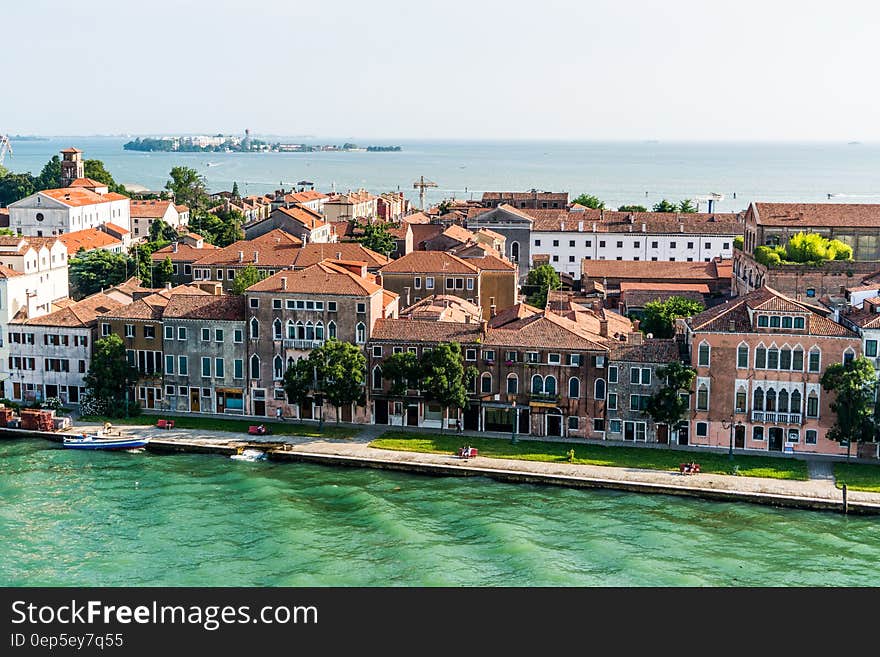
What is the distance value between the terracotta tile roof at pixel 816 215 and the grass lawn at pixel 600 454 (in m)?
26.7

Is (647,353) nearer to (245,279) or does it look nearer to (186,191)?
(245,279)

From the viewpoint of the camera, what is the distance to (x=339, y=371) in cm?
5041

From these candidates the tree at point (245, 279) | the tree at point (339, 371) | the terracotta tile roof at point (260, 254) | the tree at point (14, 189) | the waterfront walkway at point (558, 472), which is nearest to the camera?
the waterfront walkway at point (558, 472)

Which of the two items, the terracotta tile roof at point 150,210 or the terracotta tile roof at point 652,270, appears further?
the terracotta tile roof at point 150,210

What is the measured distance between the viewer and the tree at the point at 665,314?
2373 inches

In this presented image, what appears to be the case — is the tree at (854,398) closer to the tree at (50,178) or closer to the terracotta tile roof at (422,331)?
the terracotta tile roof at (422,331)

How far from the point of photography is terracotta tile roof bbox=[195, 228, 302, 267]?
69.6 metres

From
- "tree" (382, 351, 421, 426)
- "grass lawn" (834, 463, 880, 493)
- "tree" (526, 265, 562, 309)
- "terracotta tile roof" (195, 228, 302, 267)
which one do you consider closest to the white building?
"terracotta tile roof" (195, 228, 302, 267)

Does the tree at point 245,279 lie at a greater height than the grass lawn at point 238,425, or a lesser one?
greater

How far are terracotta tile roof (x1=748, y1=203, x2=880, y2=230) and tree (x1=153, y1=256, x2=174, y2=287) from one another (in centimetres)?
3872

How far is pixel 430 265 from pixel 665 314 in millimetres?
13285

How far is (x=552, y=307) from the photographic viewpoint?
59438 millimetres

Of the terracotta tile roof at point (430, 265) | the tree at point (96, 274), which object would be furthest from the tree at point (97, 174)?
the terracotta tile roof at point (430, 265)

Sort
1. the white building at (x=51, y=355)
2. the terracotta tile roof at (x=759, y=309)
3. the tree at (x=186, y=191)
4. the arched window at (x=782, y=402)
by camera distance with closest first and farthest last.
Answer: the terracotta tile roof at (x=759, y=309) < the arched window at (x=782, y=402) < the white building at (x=51, y=355) < the tree at (x=186, y=191)
